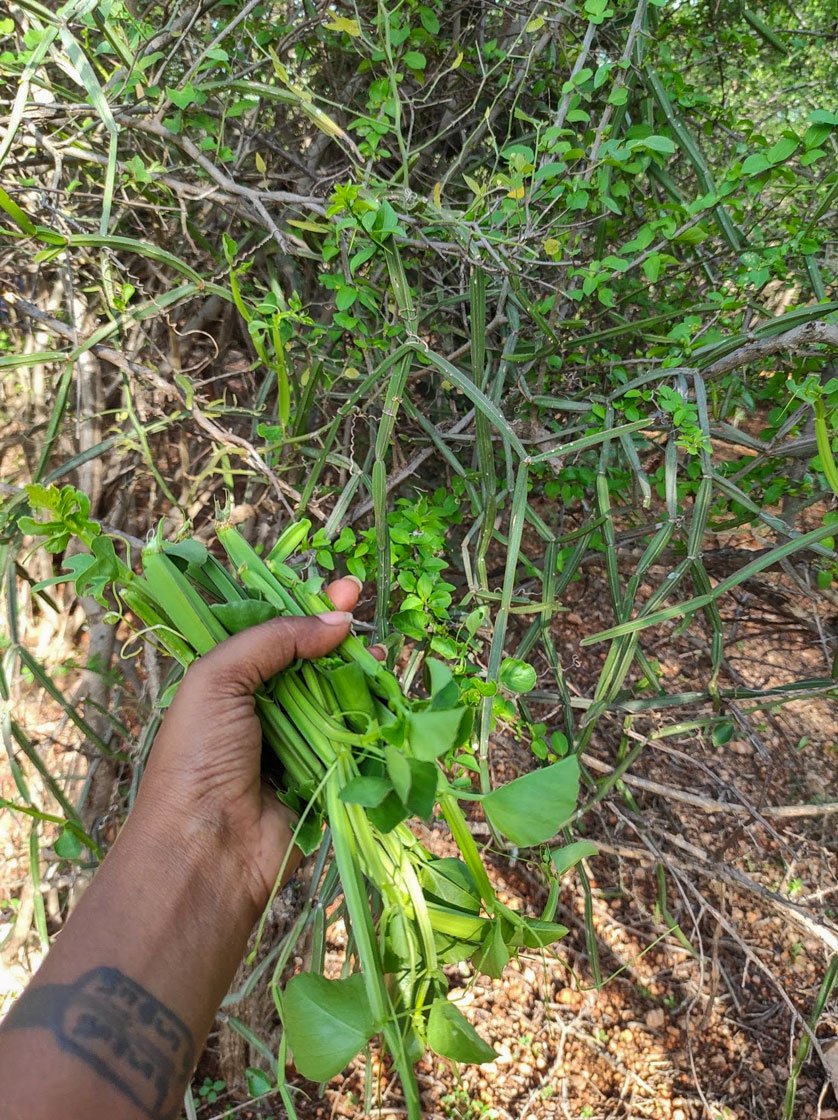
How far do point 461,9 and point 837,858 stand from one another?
1.85 m

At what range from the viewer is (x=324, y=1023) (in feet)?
1.56

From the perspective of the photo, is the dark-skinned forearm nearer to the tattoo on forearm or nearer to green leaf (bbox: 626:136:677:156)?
the tattoo on forearm

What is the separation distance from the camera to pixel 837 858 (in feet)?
4.87

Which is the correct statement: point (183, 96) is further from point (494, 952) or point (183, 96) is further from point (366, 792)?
point (494, 952)

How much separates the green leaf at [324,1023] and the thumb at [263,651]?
10.2 inches

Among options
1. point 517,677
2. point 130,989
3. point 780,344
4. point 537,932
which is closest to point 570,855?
point 537,932

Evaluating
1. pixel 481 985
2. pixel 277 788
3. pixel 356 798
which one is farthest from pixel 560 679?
pixel 481 985

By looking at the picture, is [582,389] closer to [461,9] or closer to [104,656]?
[461,9]

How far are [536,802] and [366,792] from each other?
13 cm

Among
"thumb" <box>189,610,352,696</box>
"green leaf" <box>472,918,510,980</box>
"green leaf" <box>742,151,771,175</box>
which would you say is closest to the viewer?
"green leaf" <box>472,918,510,980</box>

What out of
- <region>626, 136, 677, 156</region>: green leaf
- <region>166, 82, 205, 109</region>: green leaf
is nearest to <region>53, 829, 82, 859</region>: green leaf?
<region>166, 82, 205, 109</region>: green leaf

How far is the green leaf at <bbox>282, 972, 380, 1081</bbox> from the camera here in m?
0.46

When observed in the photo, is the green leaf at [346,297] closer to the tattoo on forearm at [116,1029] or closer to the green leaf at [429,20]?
the green leaf at [429,20]

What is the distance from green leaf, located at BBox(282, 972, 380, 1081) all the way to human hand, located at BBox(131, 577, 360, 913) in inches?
9.2
